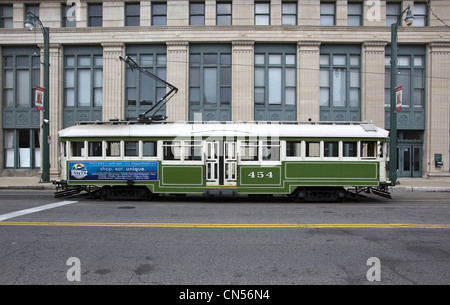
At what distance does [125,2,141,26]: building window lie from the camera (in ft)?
69.8

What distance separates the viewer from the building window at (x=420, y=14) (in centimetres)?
2062

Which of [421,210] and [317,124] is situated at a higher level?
[317,124]

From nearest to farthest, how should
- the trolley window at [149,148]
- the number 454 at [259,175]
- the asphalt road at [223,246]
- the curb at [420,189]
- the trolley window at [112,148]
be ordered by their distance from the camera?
the asphalt road at [223,246], the number 454 at [259,175], the trolley window at [149,148], the trolley window at [112,148], the curb at [420,189]

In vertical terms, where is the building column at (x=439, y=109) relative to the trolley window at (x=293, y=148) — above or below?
above

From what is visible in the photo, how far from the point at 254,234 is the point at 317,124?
646 centimetres

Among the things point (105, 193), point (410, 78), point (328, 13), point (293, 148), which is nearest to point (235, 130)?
point (293, 148)

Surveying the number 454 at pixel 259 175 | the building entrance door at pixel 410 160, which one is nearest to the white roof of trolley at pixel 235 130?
the number 454 at pixel 259 175

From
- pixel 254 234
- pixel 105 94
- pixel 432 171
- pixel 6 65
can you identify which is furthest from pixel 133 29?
pixel 432 171

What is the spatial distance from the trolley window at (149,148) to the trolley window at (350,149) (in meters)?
6.89

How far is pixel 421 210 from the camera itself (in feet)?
31.6

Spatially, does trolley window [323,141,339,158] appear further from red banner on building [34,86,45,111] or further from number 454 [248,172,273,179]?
red banner on building [34,86,45,111]

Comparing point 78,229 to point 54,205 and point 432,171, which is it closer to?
point 54,205

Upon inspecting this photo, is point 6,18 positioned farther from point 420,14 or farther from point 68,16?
point 420,14

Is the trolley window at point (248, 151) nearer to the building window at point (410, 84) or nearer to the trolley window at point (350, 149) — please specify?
the trolley window at point (350, 149)
